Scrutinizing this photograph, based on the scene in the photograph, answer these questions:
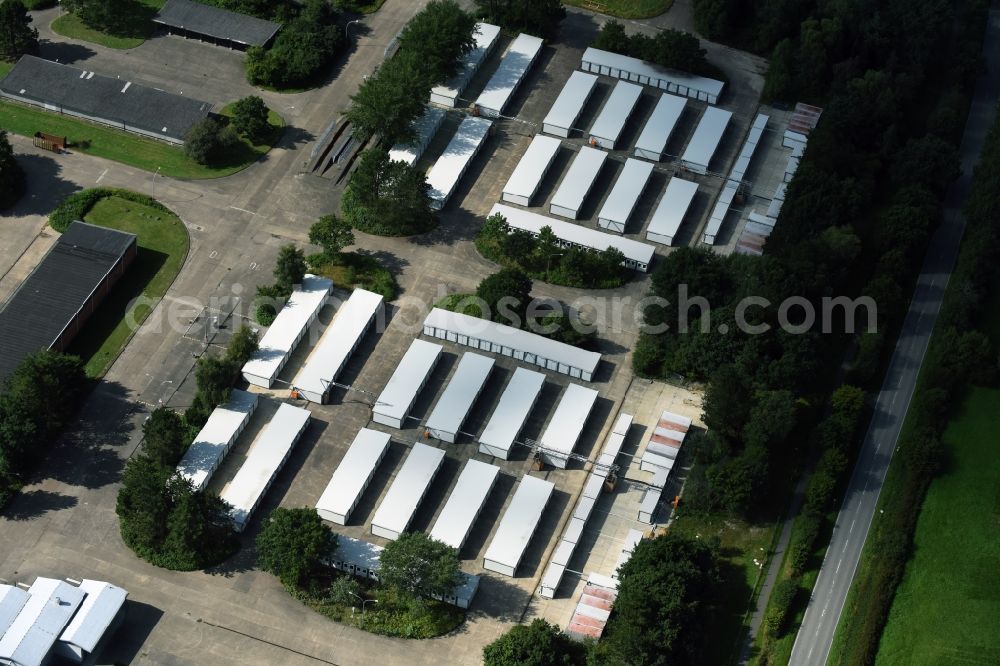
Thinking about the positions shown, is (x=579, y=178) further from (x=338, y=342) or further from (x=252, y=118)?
(x=252, y=118)

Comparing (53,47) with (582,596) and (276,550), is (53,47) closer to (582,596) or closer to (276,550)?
(276,550)

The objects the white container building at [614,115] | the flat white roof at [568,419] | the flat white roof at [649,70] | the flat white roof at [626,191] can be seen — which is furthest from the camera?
the flat white roof at [649,70]

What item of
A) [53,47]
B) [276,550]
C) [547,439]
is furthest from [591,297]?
[53,47]

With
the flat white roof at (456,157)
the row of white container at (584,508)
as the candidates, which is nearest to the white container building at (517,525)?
the row of white container at (584,508)

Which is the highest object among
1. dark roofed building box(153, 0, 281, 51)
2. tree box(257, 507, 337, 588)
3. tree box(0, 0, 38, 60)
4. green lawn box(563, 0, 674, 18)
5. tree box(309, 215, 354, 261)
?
green lawn box(563, 0, 674, 18)

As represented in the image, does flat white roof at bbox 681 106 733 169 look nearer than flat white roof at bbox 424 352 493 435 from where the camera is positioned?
No

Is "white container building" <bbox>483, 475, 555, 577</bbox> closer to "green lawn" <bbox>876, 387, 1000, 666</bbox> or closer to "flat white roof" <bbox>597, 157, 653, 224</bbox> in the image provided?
"green lawn" <bbox>876, 387, 1000, 666</bbox>

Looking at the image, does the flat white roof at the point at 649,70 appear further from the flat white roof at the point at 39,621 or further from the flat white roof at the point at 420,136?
the flat white roof at the point at 39,621

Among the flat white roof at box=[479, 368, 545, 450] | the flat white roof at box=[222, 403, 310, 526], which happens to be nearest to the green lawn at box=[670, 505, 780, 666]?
the flat white roof at box=[479, 368, 545, 450]

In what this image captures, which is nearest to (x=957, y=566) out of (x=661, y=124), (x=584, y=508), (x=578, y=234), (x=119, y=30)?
(x=584, y=508)
